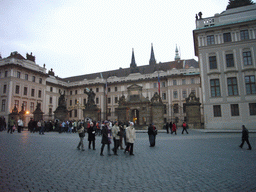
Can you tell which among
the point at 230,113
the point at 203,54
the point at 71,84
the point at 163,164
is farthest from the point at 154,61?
the point at 163,164

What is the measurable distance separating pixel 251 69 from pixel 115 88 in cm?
4524

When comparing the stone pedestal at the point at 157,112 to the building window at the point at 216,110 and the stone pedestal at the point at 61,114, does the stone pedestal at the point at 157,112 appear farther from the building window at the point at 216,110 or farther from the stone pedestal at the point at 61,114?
the stone pedestal at the point at 61,114

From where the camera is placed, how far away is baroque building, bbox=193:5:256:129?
2692 cm

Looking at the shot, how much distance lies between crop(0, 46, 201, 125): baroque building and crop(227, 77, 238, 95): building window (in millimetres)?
12332

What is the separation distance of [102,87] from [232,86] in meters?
46.2

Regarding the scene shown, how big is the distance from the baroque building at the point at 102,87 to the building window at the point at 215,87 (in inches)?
407

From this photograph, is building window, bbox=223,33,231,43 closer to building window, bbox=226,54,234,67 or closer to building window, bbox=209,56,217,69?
building window, bbox=226,54,234,67

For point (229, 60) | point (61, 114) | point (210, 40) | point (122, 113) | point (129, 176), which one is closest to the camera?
point (129, 176)

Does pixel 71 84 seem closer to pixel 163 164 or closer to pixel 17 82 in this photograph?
pixel 17 82

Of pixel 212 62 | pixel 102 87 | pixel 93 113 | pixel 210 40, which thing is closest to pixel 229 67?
pixel 212 62

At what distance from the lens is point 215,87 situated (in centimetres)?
2864

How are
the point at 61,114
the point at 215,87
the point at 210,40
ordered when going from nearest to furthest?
1. the point at 215,87
2. the point at 210,40
3. the point at 61,114

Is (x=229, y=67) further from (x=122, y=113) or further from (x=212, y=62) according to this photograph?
(x=122, y=113)

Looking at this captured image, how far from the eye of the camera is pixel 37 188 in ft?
14.4
